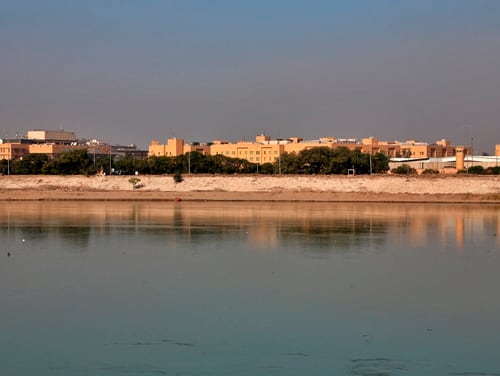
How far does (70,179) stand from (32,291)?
43892 mm

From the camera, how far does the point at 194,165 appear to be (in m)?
72.2

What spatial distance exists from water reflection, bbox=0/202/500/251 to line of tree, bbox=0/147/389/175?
19187mm

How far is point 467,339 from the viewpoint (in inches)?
555

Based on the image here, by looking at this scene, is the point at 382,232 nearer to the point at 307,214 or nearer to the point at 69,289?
the point at 307,214

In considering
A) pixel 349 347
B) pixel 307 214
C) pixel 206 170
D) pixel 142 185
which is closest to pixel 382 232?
pixel 307 214

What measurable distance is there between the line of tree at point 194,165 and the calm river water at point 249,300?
1457 inches

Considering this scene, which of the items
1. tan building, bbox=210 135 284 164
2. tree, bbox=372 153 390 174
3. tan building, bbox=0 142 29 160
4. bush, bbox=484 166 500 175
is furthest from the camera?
tan building, bbox=0 142 29 160

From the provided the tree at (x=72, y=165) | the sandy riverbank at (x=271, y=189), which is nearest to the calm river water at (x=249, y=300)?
the sandy riverbank at (x=271, y=189)

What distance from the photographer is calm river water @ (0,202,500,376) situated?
12734mm

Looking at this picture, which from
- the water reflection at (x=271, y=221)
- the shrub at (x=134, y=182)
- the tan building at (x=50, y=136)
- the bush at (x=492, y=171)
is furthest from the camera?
the tan building at (x=50, y=136)

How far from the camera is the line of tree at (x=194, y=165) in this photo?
68438mm

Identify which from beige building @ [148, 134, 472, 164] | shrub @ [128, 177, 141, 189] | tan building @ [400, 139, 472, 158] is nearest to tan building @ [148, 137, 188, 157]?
beige building @ [148, 134, 472, 164]

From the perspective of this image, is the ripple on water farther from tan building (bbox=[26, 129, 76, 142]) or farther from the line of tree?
tan building (bbox=[26, 129, 76, 142])

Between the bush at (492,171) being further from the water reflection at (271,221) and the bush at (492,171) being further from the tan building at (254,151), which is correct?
the tan building at (254,151)
